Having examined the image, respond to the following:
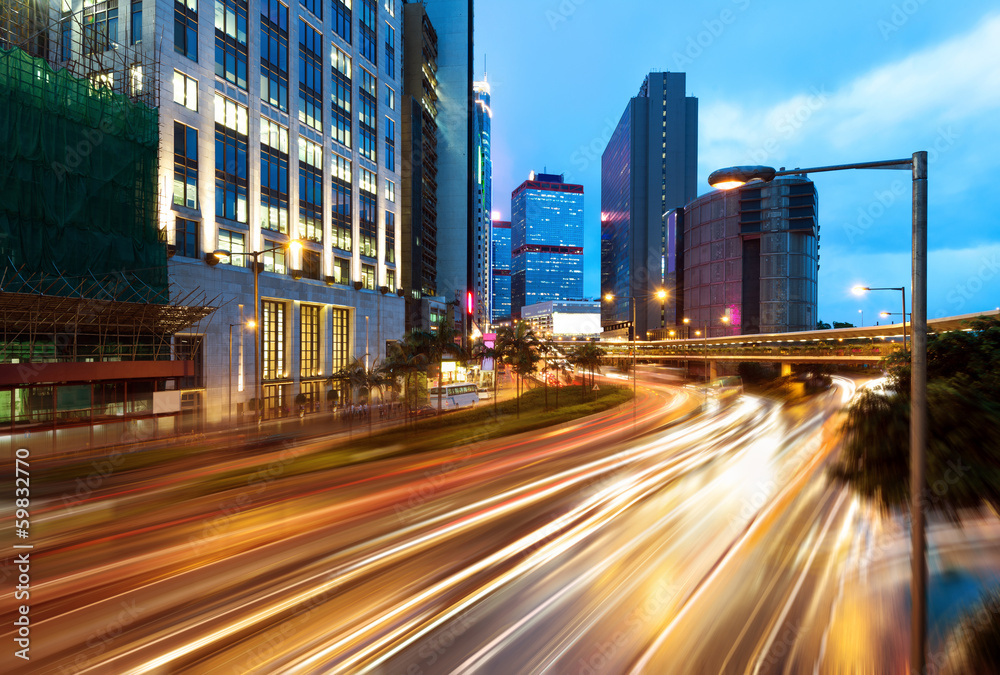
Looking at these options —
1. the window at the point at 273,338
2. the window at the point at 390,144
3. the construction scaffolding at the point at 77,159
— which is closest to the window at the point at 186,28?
the construction scaffolding at the point at 77,159

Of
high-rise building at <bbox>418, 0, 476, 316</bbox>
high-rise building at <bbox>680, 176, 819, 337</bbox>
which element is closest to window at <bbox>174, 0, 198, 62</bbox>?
high-rise building at <bbox>418, 0, 476, 316</bbox>

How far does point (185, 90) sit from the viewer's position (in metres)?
35.9

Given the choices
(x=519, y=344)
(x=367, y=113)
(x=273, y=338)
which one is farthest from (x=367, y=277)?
(x=519, y=344)

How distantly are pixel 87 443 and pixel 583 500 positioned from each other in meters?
27.3

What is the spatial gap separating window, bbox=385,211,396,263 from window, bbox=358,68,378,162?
7479 mm

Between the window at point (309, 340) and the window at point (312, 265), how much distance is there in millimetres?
3377

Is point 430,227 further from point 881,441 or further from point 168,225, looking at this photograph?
point 881,441

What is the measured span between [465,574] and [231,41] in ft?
161

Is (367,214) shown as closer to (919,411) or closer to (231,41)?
(231,41)

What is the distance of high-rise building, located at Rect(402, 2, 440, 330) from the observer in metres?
77.3

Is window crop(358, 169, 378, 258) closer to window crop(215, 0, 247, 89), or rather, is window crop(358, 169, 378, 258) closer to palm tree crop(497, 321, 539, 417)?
window crop(215, 0, 247, 89)

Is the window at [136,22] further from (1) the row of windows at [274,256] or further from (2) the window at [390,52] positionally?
(2) the window at [390,52]

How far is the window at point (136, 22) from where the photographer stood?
3394 centimetres

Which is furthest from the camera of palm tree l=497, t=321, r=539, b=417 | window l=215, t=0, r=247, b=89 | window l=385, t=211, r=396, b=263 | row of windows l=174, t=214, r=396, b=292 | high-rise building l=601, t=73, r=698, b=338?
high-rise building l=601, t=73, r=698, b=338
